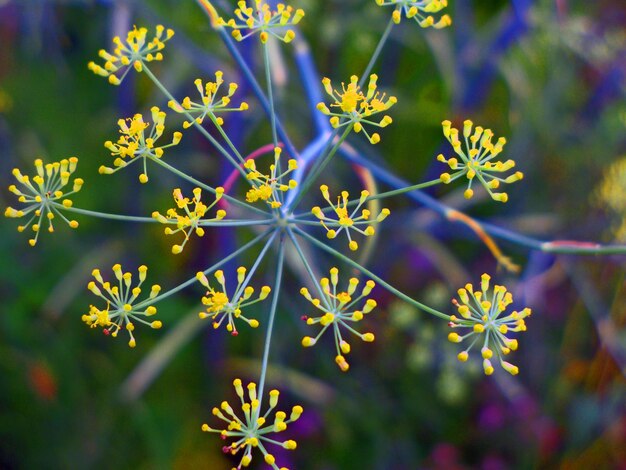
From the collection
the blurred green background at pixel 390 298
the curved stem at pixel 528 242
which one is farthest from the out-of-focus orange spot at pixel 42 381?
the curved stem at pixel 528 242

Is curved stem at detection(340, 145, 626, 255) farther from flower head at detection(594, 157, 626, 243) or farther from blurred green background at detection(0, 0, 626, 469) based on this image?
blurred green background at detection(0, 0, 626, 469)

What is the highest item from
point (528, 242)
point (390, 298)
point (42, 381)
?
point (390, 298)

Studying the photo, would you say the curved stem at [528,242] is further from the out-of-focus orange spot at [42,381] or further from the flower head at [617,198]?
the out-of-focus orange spot at [42,381]

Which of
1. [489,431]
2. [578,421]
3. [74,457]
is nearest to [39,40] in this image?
[74,457]

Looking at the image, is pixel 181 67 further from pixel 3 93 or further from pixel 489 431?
pixel 489 431

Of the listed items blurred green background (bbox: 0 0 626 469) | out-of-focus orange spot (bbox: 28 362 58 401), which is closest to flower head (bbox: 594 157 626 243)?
blurred green background (bbox: 0 0 626 469)

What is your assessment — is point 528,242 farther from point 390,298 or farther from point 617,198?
point 390,298

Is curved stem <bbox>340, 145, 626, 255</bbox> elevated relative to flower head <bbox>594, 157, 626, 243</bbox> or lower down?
lower down

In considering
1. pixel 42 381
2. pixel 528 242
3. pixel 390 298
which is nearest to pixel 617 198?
pixel 528 242
